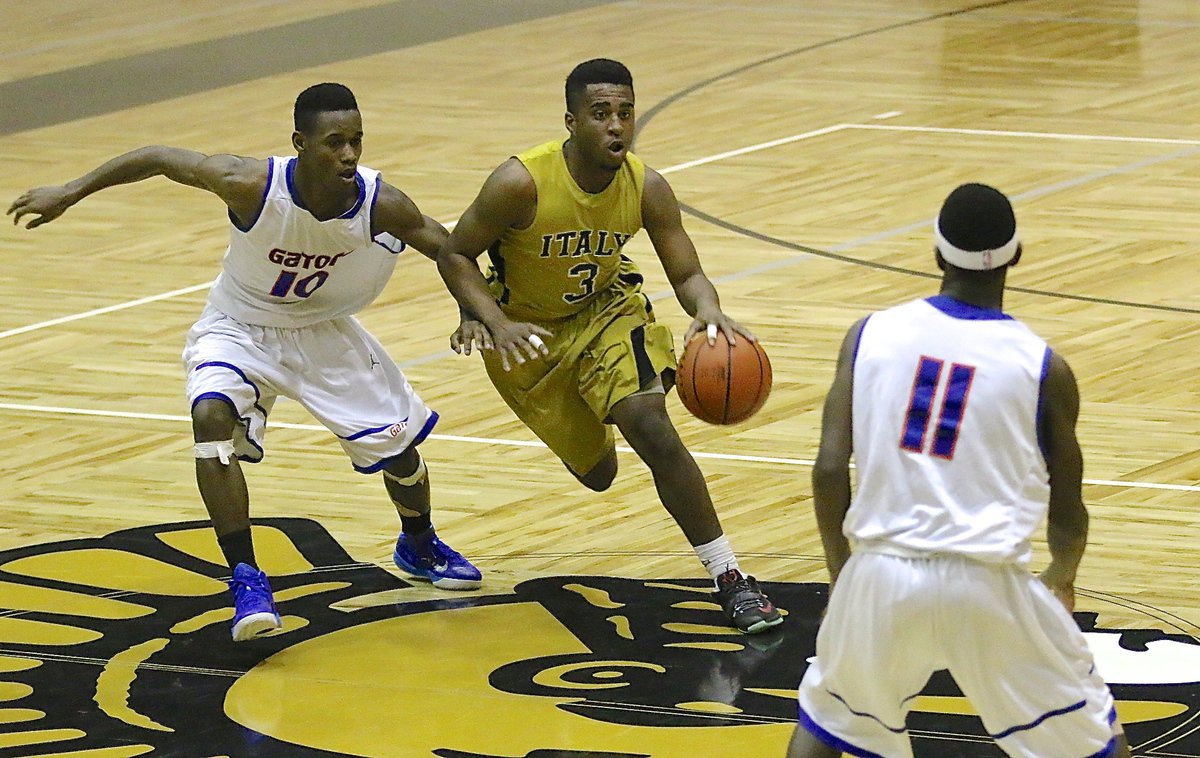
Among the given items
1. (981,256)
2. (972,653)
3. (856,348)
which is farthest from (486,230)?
(972,653)

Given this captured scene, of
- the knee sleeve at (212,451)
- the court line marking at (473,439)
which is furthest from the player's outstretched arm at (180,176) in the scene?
the court line marking at (473,439)

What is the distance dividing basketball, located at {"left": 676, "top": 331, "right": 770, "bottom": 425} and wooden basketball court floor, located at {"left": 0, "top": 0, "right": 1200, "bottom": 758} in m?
0.63

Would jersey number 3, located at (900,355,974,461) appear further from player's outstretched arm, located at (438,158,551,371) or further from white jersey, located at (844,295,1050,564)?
player's outstretched arm, located at (438,158,551,371)

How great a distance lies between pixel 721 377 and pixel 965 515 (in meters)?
1.86

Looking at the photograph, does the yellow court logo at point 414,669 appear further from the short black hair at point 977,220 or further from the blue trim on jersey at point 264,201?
the short black hair at point 977,220

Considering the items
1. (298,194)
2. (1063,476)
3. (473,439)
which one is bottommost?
(473,439)

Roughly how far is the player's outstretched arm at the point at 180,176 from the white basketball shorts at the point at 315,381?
34 centimetres

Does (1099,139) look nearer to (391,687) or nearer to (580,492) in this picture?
(580,492)

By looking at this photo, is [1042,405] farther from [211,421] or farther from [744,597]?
[211,421]

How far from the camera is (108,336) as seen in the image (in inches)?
365

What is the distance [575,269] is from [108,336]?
3.98m

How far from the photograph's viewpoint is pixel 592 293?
5.94m

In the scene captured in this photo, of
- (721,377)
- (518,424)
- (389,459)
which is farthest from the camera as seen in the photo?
(518,424)

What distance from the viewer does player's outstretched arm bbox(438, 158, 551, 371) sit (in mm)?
5699
